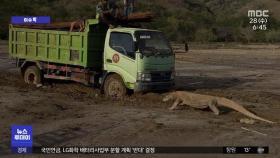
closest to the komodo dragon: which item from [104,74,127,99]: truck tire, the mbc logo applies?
[104,74,127,99]: truck tire

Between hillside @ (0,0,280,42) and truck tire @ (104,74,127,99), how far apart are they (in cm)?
3464

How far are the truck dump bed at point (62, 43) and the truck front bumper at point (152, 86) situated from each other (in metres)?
1.96

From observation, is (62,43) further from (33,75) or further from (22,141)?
(22,141)

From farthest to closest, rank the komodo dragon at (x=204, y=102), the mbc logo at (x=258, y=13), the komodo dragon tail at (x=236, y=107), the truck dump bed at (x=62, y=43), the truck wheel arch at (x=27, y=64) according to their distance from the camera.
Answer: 1. the mbc logo at (x=258, y=13)
2. the truck wheel arch at (x=27, y=64)
3. the truck dump bed at (x=62, y=43)
4. the komodo dragon at (x=204, y=102)
5. the komodo dragon tail at (x=236, y=107)

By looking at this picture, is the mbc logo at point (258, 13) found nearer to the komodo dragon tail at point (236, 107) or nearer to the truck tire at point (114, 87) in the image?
the truck tire at point (114, 87)

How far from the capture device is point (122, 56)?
1727cm

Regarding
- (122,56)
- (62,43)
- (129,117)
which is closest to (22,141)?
(129,117)

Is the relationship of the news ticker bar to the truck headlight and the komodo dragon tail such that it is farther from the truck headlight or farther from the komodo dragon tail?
the truck headlight

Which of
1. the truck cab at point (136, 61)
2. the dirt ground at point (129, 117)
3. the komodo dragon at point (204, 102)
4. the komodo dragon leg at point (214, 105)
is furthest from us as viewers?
the truck cab at point (136, 61)

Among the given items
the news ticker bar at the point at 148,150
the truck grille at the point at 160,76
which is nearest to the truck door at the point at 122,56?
the truck grille at the point at 160,76

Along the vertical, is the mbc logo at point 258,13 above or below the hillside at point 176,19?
above

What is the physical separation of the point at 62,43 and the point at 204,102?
5846 mm

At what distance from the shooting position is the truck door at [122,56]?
1713cm

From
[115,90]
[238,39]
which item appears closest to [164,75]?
[115,90]
